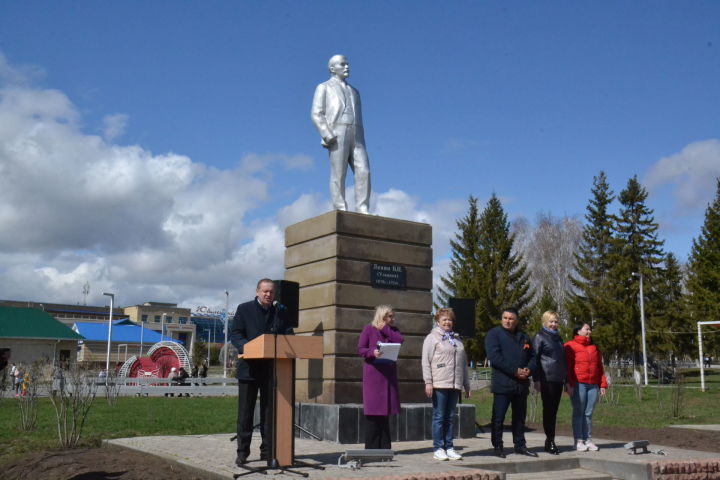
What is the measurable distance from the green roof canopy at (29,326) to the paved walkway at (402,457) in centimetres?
4492

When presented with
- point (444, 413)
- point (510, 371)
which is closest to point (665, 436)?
point (510, 371)

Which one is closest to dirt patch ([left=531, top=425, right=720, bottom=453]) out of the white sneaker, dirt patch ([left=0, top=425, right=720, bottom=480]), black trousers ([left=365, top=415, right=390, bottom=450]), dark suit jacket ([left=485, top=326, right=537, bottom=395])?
dark suit jacket ([left=485, top=326, right=537, bottom=395])

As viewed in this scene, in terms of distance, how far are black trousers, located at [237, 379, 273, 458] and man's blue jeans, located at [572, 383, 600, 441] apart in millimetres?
4203

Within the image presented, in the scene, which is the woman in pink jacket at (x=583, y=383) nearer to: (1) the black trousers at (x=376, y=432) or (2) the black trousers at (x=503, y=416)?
(2) the black trousers at (x=503, y=416)

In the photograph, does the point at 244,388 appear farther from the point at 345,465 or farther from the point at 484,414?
the point at 484,414

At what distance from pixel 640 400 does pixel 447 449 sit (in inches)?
603

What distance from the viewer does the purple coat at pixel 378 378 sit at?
8.46 metres

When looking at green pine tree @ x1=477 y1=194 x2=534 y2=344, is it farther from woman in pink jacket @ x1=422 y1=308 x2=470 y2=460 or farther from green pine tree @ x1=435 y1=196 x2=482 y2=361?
woman in pink jacket @ x1=422 y1=308 x2=470 y2=460

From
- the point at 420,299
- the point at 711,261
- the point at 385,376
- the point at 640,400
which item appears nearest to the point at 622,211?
the point at 711,261

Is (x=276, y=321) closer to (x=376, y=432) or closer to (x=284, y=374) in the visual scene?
(x=284, y=374)

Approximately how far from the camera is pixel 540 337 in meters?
9.16

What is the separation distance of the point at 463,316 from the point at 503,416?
3.01 meters

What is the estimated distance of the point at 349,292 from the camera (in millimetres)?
10680

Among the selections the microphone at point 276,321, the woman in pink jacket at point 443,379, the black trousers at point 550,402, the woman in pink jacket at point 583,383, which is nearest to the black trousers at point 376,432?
the woman in pink jacket at point 443,379
